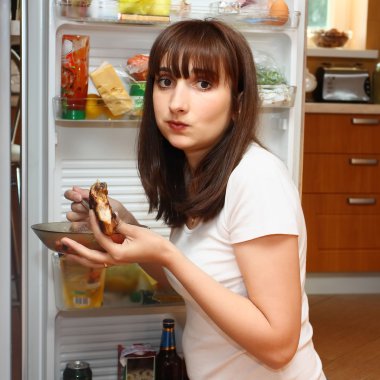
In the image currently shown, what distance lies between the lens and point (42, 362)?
1.92 metres

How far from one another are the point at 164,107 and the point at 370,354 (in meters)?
1.81

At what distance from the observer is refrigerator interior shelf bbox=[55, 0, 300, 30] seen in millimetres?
1746

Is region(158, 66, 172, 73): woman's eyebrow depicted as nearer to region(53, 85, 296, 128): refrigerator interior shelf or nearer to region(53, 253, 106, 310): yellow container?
region(53, 85, 296, 128): refrigerator interior shelf

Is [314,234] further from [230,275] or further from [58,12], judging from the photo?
[230,275]

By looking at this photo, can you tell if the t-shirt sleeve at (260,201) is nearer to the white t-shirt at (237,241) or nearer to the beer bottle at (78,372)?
the white t-shirt at (237,241)

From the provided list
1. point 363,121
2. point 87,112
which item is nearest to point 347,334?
point 363,121

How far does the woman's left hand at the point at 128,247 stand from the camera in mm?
1070

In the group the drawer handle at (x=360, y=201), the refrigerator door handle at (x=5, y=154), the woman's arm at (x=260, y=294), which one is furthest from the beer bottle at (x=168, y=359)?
the drawer handle at (x=360, y=201)

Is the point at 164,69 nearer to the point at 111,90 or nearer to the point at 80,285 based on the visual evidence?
the point at 111,90

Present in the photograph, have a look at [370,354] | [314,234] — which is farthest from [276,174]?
[314,234]

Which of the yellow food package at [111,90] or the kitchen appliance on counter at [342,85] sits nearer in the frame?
the yellow food package at [111,90]

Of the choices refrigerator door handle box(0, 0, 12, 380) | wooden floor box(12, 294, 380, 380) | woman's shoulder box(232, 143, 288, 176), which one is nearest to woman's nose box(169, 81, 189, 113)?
woman's shoulder box(232, 143, 288, 176)

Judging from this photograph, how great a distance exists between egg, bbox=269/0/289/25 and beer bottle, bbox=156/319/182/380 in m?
0.83

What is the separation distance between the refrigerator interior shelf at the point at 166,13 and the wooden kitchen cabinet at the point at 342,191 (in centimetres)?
156
